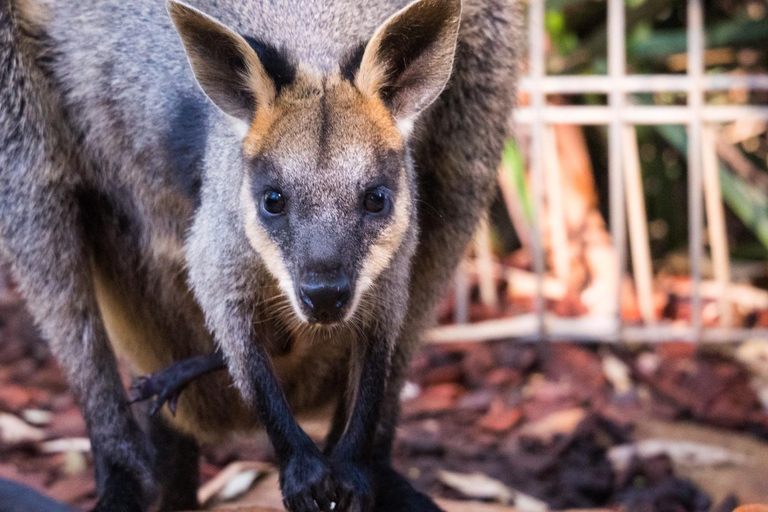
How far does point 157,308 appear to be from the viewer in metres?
3.81

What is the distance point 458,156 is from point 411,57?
0.87 metres

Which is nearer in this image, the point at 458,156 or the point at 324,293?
the point at 324,293

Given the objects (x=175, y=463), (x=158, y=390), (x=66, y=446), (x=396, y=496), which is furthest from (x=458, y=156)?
(x=66, y=446)

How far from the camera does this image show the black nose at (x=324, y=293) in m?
2.60

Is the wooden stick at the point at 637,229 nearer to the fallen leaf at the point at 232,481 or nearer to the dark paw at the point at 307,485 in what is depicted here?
the fallen leaf at the point at 232,481

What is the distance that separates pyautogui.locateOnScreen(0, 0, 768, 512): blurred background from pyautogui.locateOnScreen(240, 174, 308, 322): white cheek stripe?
4.55ft

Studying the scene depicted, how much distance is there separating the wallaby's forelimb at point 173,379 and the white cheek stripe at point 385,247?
769mm

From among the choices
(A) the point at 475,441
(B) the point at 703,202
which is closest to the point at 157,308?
(A) the point at 475,441

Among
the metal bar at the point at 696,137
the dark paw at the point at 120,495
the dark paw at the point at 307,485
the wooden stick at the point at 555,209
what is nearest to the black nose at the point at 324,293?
the dark paw at the point at 307,485

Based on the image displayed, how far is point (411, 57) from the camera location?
2.91 meters

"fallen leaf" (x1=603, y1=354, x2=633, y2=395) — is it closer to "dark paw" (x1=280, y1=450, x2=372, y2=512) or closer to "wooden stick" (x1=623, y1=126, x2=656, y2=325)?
"wooden stick" (x1=623, y1=126, x2=656, y2=325)

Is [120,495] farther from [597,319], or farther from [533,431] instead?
→ [597,319]

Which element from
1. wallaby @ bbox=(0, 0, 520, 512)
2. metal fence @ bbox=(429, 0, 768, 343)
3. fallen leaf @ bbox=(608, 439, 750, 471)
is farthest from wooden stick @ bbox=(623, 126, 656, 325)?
wallaby @ bbox=(0, 0, 520, 512)

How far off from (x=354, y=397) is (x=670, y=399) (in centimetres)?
298
